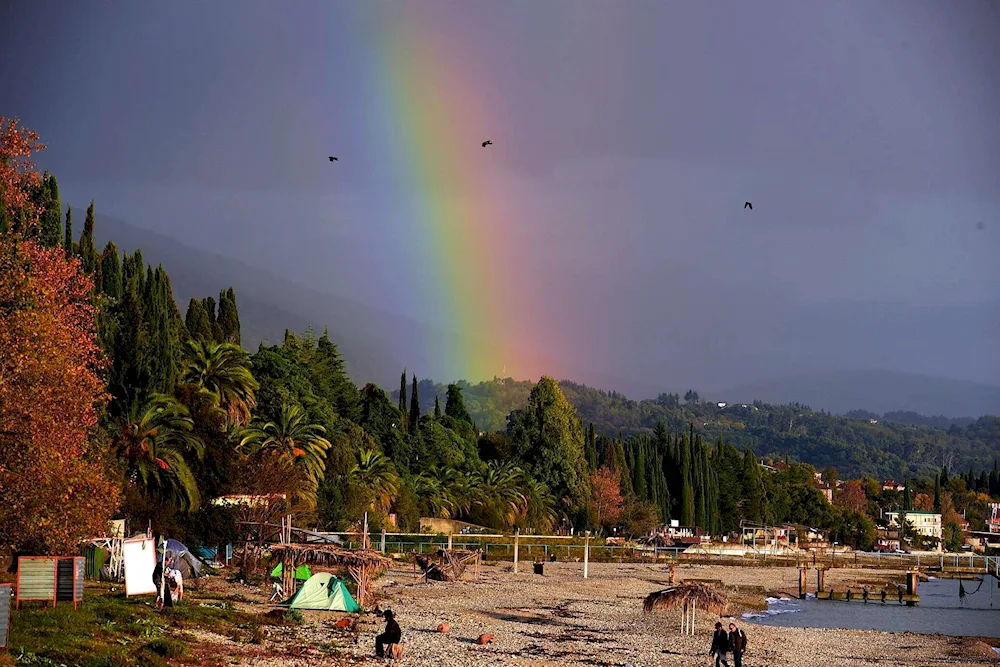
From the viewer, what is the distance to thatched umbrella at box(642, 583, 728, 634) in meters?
38.9

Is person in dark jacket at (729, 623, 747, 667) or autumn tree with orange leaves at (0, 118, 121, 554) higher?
autumn tree with orange leaves at (0, 118, 121, 554)

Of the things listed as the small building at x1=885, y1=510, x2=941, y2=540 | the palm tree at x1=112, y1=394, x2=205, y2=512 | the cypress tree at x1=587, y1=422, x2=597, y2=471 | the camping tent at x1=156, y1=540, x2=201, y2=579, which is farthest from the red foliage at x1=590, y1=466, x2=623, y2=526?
the small building at x1=885, y1=510, x2=941, y2=540

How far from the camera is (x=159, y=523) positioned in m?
43.2

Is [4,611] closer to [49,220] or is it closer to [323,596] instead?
[323,596]

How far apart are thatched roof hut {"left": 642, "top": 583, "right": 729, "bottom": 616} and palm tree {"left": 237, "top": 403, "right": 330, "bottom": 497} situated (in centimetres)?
2337

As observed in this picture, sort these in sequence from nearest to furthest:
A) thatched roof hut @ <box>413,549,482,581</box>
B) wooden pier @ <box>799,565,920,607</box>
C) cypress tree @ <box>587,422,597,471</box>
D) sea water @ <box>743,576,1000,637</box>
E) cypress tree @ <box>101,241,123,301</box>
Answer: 1. sea water @ <box>743,576,1000,637</box>
2. thatched roof hut @ <box>413,549,482,581</box>
3. cypress tree @ <box>101,241,123,301</box>
4. wooden pier @ <box>799,565,920,607</box>
5. cypress tree @ <box>587,422,597,471</box>

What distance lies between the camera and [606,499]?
99250 mm

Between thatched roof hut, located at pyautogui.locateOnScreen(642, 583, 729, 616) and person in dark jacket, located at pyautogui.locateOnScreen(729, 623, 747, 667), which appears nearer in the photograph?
person in dark jacket, located at pyautogui.locateOnScreen(729, 623, 747, 667)

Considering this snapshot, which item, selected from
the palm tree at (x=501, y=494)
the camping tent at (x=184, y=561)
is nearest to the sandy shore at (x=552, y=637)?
the camping tent at (x=184, y=561)

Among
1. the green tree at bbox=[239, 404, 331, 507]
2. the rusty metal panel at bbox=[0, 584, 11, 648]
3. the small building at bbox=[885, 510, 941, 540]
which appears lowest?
the small building at bbox=[885, 510, 941, 540]

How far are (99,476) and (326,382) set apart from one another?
2167 inches

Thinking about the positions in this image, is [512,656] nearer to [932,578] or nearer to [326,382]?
[326,382]

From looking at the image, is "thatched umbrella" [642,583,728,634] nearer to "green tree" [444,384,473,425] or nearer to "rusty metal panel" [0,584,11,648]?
"rusty metal panel" [0,584,11,648]

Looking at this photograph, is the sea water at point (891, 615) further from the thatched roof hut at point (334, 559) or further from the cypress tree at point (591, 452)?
the cypress tree at point (591, 452)
